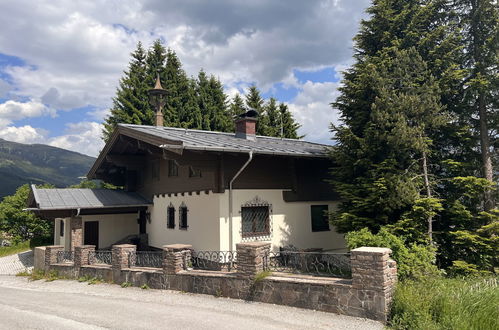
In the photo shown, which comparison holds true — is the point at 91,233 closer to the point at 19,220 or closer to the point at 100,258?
the point at 100,258

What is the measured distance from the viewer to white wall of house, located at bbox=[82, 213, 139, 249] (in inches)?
683

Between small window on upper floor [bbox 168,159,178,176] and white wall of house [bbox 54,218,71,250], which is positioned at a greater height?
small window on upper floor [bbox 168,159,178,176]

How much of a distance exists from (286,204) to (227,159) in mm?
2971

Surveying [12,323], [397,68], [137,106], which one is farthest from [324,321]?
[137,106]

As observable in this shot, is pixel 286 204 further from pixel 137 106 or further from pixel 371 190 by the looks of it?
pixel 137 106

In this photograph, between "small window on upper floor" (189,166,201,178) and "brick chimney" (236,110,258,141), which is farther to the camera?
"brick chimney" (236,110,258,141)

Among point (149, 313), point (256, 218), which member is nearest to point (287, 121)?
point (256, 218)

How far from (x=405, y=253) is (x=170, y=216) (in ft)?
31.1

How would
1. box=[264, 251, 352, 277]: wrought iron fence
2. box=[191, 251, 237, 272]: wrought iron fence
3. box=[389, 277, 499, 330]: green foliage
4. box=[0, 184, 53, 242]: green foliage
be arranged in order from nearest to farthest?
box=[389, 277, 499, 330]: green foliage < box=[264, 251, 352, 277]: wrought iron fence < box=[191, 251, 237, 272]: wrought iron fence < box=[0, 184, 53, 242]: green foliage

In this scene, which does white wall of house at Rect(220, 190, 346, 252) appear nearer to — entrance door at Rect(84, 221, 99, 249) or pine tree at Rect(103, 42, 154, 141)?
entrance door at Rect(84, 221, 99, 249)

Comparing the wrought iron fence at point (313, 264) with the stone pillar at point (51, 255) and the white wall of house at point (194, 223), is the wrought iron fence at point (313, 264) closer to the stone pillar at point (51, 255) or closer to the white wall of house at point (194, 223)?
the white wall of house at point (194, 223)

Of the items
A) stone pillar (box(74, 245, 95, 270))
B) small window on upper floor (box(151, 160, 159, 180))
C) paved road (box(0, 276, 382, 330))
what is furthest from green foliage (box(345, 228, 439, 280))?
small window on upper floor (box(151, 160, 159, 180))

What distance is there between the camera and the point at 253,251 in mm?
7891

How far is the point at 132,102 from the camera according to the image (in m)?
26.7
